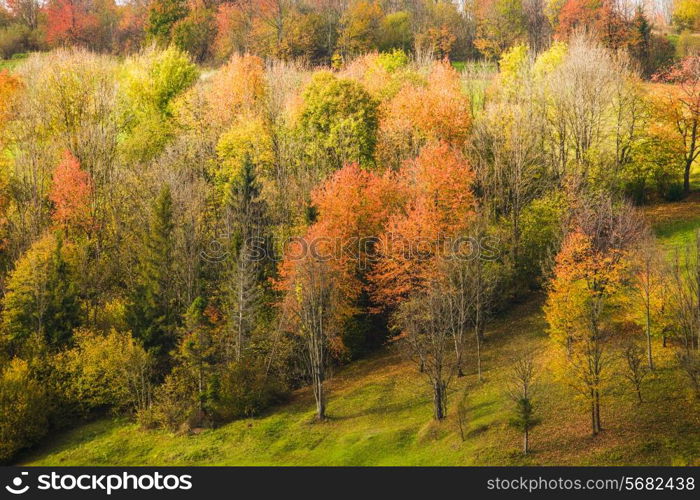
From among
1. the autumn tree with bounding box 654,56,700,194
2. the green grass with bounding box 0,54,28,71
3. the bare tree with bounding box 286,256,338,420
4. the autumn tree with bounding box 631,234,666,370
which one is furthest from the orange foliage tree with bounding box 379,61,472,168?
the green grass with bounding box 0,54,28,71

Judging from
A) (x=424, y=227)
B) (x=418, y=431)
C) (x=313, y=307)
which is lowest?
(x=418, y=431)

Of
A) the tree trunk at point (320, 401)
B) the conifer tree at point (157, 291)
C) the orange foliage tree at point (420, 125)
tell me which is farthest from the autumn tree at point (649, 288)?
the conifer tree at point (157, 291)

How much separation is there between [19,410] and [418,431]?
80.9ft

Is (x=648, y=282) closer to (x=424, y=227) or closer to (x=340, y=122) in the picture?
(x=424, y=227)

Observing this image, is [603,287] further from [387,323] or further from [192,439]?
[192,439]

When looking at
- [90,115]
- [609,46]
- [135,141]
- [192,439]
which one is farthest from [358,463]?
[609,46]

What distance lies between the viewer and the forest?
42562mm

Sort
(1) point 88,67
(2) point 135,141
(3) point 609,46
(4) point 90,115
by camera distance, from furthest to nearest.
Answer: (3) point 609,46 → (1) point 88,67 → (4) point 90,115 → (2) point 135,141

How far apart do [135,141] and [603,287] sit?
151ft

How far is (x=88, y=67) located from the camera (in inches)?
3253

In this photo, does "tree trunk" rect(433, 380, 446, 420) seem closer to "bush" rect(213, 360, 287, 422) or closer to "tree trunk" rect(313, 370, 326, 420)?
"tree trunk" rect(313, 370, 326, 420)

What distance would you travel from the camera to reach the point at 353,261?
56.5m

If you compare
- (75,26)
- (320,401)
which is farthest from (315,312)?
(75,26)

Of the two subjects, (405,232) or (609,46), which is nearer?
(405,232)
